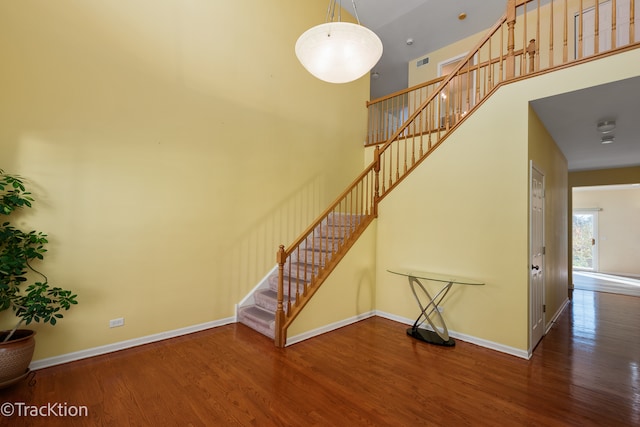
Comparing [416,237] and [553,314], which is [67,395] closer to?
[416,237]

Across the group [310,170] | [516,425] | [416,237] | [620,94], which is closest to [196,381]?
[516,425]

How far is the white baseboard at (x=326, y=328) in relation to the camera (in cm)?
335

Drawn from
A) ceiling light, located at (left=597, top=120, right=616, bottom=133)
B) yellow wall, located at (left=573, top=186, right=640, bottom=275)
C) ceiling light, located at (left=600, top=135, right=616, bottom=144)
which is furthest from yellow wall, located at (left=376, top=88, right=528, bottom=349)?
yellow wall, located at (left=573, top=186, right=640, bottom=275)

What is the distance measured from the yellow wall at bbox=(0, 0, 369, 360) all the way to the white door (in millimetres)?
3278

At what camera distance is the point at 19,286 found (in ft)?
8.54

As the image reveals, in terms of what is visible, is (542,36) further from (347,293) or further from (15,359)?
(15,359)

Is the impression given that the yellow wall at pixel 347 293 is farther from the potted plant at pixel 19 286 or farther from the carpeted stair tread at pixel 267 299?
the potted plant at pixel 19 286

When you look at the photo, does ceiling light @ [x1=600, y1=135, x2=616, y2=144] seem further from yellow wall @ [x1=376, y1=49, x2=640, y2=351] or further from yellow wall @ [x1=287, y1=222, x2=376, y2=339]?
yellow wall @ [x1=287, y1=222, x2=376, y2=339]

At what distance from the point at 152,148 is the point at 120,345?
7.30 ft

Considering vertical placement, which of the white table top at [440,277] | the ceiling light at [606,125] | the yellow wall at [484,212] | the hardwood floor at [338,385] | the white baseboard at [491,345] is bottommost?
the hardwood floor at [338,385]

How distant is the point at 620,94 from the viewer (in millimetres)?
2928

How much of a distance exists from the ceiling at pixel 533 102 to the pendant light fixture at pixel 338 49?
2.16 m

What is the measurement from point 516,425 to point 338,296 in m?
2.20

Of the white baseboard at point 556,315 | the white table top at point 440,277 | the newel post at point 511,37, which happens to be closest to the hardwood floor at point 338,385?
the white baseboard at point 556,315
